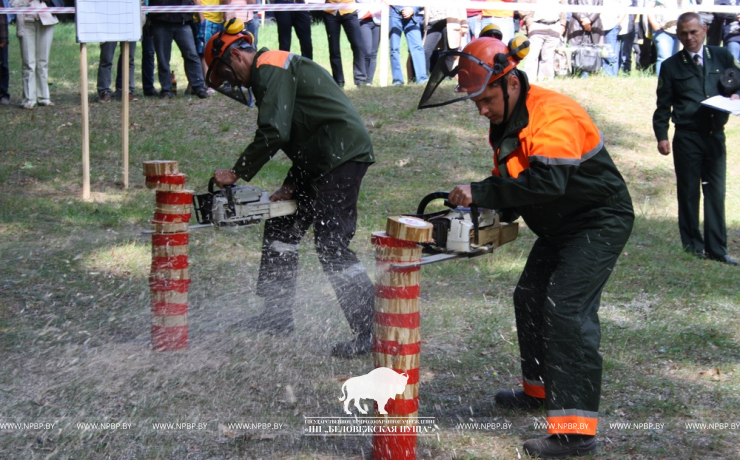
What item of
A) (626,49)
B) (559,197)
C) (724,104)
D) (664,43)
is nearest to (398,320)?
(559,197)

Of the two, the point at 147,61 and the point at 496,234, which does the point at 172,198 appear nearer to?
the point at 496,234

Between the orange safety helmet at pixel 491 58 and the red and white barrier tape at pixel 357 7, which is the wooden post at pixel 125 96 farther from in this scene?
the orange safety helmet at pixel 491 58

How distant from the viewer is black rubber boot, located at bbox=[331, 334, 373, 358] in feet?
16.6

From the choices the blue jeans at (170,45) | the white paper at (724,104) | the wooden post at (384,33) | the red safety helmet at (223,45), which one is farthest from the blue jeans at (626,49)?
the red safety helmet at (223,45)

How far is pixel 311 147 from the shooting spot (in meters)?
5.05

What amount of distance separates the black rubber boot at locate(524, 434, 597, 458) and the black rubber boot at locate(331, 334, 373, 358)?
1.55 metres

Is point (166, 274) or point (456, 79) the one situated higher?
point (456, 79)

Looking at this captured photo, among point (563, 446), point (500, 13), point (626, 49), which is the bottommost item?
point (563, 446)

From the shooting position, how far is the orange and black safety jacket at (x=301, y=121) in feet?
15.6

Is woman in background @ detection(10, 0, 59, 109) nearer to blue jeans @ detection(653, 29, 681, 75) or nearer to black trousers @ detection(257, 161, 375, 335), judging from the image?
black trousers @ detection(257, 161, 375, 335)

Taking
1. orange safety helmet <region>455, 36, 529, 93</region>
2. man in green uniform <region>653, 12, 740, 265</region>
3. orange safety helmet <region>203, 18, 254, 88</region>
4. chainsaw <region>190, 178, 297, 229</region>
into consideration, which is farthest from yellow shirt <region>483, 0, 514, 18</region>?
orange safety helmet <region>455, 36, 529, 93</region>

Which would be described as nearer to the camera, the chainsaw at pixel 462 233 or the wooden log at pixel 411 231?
the wooden log at pixel 411 231

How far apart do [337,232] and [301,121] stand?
2.49 feet

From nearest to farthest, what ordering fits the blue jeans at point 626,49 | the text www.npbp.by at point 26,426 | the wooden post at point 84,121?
the text www.npbp.by at point 26,426, the wooden post at point 84,121, the blue jeans at point 626,49
